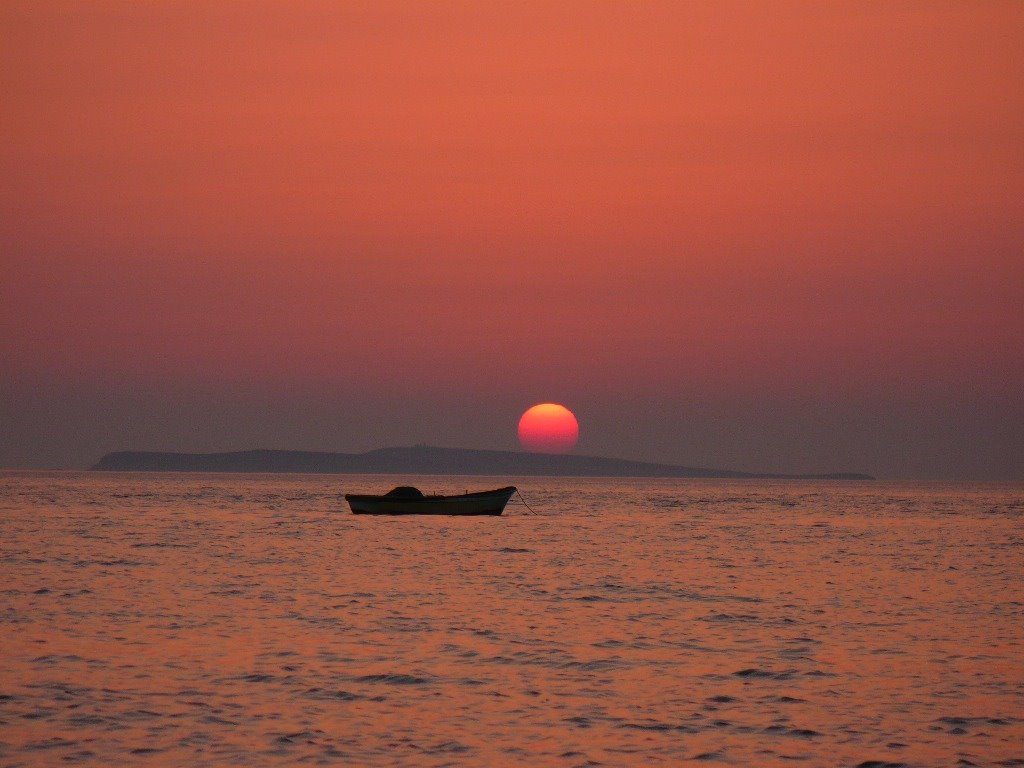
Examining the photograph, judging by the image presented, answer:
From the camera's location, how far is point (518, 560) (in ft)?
209

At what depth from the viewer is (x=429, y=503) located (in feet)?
356

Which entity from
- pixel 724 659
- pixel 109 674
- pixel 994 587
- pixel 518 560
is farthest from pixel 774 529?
Answer: pixel 109 674

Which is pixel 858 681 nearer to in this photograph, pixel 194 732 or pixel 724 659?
pixel 724 659

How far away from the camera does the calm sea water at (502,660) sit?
21297mm

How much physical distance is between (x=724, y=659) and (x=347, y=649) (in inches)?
360

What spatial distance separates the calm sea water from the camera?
21.3m

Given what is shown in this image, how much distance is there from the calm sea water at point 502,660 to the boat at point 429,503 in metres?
42.0

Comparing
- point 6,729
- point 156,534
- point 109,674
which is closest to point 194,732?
point 6,729

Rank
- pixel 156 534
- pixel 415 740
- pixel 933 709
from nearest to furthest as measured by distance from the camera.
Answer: pixel 415 740
pixel 933 709
pixel 156 534

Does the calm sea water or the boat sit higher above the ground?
the boat

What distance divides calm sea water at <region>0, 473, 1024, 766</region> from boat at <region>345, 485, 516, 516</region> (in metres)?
42.0

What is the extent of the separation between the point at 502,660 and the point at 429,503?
3112 inches

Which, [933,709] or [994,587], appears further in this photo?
[994,587]

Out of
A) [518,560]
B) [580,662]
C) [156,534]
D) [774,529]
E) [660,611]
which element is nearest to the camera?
[580,662]
